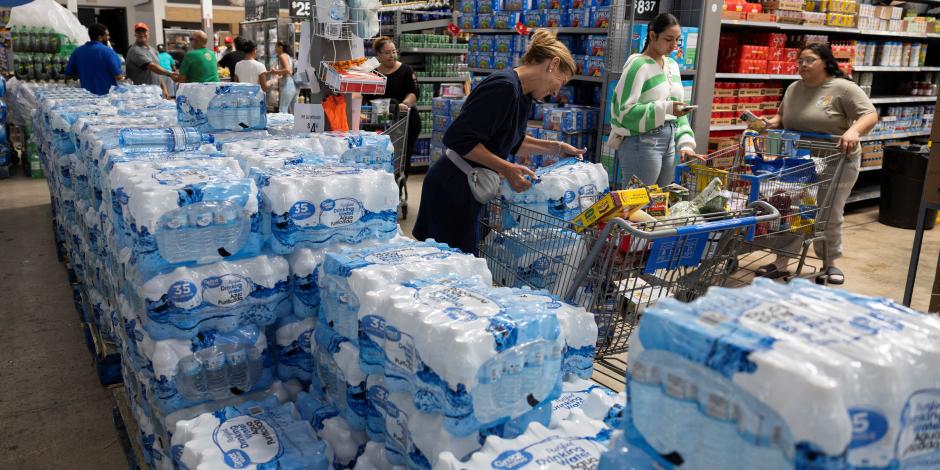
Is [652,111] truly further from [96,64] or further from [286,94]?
[286,94]

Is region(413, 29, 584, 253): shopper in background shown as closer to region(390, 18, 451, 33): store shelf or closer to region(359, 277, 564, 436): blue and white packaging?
region(359, 277, 564, 436): blue and white packaging

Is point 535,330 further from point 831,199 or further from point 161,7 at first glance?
point 161,7

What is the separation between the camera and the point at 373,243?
2430 mm

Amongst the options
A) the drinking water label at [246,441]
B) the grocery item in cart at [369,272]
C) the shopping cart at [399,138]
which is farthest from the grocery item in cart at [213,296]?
A: the shopping cart at [399,138]

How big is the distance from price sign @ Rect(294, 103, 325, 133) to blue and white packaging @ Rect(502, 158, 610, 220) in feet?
3.64

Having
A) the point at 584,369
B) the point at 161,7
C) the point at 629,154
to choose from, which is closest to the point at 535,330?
the point at 584,369

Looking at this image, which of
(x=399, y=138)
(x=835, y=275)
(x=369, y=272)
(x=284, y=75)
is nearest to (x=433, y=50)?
(x=284, y=75)

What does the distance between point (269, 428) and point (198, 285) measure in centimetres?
54

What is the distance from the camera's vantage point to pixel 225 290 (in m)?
2.19

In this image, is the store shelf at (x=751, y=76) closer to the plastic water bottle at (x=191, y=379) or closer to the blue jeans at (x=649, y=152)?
the blue jeans at (x=649, y=152)

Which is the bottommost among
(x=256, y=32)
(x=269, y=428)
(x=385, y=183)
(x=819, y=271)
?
(x=819, y=271)

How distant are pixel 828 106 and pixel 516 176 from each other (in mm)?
3510

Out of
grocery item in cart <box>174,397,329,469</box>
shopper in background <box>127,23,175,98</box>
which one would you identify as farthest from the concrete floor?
shopper in background <box>127,23,175,98</box>

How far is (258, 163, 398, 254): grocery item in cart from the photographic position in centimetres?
227
